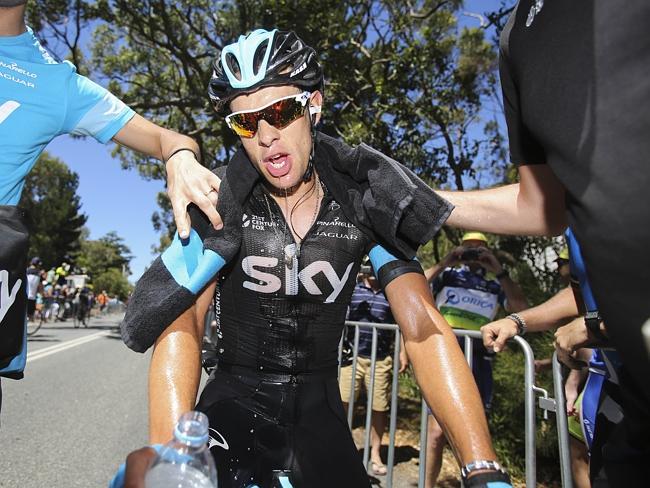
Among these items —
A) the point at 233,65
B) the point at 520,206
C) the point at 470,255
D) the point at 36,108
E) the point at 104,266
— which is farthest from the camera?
the point at 104,266

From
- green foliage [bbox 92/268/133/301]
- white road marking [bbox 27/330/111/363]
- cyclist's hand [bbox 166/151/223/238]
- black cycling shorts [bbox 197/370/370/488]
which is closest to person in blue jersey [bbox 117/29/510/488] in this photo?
black cycling shorts [bbox 197/370/370/488]

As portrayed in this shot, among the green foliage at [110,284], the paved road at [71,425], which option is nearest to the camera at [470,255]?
the paved road at [71,425]

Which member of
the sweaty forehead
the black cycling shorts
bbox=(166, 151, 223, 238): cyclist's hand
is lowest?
the black cycling shorts

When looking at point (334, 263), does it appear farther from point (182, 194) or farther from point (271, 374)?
point (182, 194)

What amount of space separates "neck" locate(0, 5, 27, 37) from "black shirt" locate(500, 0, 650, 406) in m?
1.84

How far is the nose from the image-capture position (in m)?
2.04

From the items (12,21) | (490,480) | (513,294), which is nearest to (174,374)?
(490,480)

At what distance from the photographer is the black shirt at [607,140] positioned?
2.88ft

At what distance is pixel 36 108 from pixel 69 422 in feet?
18.6

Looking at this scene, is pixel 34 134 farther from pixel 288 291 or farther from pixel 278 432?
pixel 278 432

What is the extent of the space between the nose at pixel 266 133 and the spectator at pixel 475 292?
3.56 metres

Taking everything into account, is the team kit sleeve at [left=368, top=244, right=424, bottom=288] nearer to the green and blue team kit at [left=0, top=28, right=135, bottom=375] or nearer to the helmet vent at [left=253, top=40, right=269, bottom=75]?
the helmet vent at [left=253, top=40, right=269, bottom=75]

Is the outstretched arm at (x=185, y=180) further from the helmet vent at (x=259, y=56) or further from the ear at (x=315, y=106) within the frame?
the ear at (x=315, y=106)

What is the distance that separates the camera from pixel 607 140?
910 millimetres
